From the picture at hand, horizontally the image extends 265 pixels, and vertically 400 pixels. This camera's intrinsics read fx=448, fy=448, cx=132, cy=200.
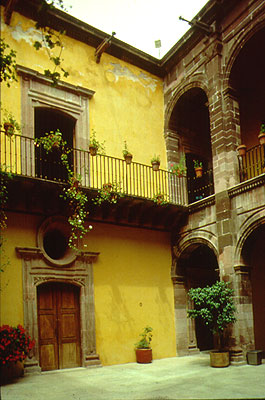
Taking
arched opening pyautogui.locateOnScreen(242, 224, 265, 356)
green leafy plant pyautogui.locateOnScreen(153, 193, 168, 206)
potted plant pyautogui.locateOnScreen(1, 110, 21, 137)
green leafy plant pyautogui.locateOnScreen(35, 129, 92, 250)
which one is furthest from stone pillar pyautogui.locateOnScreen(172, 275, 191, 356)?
potted plant pyautogui.locateOnScreen(1, 110, 21, 137)

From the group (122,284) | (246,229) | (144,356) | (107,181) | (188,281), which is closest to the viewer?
(246,229)

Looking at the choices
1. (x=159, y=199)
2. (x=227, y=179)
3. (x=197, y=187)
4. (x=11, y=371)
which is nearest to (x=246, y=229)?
(x=227, y=179)

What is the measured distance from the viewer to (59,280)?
1061 cm

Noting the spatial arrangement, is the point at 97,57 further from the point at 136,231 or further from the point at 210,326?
the point at 210,326

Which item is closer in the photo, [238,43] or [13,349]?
[13,349]

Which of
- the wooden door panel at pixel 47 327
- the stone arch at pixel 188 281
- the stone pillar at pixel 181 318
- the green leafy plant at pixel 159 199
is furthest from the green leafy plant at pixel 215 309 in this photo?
the wooden door panel at pixel 47 327

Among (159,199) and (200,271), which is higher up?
(159,199)

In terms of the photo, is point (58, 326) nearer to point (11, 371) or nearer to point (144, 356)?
point (11, 371)

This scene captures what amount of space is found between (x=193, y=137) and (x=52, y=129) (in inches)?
182

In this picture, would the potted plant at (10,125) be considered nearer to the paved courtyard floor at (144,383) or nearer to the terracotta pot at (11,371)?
the terracotta pot at (11,371)

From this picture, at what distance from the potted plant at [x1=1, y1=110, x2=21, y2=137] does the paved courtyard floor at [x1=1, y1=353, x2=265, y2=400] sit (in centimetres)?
526

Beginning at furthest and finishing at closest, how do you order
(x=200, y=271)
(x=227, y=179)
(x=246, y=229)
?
(x=200, y=271)
(x=227, y=179)
(x=246, y=229)

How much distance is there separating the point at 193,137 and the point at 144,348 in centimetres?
670

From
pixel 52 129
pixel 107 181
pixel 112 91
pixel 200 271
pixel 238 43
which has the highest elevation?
pixel 238 43
